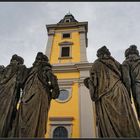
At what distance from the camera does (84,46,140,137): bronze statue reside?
5369 millimetres

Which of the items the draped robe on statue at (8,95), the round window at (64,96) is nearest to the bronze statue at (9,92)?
the draped robe on statue at (8,95)

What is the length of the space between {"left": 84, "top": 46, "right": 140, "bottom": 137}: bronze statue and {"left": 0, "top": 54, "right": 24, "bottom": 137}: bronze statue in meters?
1.90

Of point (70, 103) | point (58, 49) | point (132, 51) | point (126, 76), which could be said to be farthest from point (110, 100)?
point (58, 49)

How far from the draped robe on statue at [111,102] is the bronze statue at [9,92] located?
194cm

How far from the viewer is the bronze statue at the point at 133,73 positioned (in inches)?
254

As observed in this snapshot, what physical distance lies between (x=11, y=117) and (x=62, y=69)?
56.8ft

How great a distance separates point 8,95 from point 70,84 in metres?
15.7

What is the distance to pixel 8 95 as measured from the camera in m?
6.53

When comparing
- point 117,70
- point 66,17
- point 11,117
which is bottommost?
point 11,117

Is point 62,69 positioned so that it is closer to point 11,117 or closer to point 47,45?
point 47,45

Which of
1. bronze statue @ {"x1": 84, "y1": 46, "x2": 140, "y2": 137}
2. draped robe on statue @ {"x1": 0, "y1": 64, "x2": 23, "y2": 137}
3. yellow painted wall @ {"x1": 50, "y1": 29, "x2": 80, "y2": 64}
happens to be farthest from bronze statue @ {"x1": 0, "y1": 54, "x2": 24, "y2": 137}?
yellow painted wall @ {"x1": 50, "y1": 29, "x2": 80, "y2": 64}

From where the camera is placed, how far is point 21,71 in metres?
7.14

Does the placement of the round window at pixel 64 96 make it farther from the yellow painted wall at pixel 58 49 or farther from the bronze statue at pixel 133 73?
the bronze statue at pixel 133 73

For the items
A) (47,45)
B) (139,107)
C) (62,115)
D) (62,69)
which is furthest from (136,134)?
(47,45)
